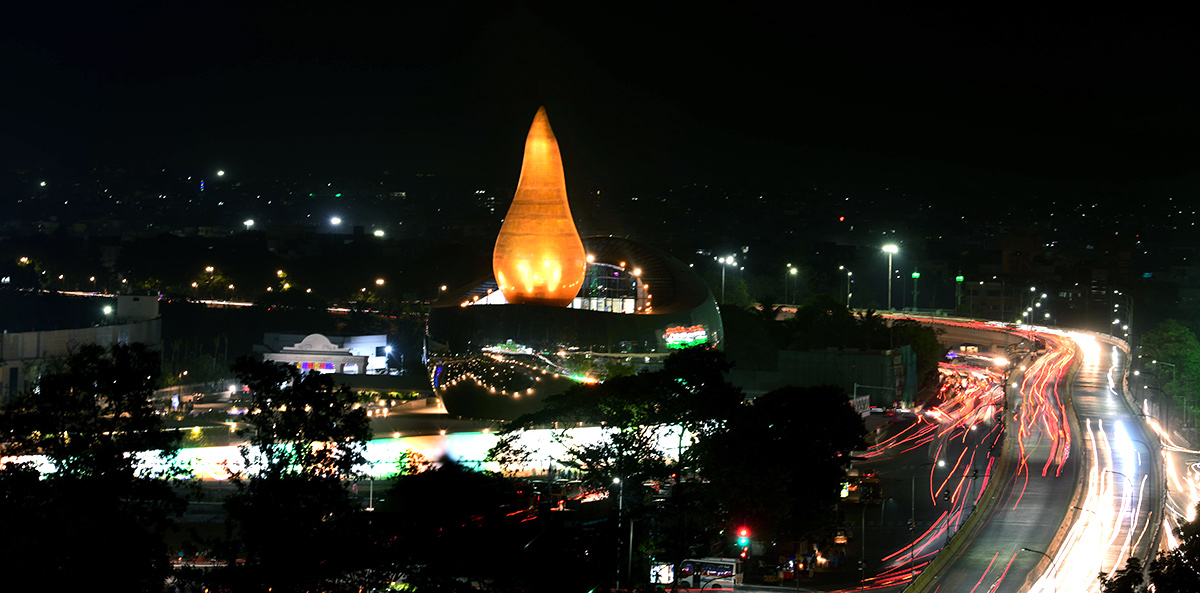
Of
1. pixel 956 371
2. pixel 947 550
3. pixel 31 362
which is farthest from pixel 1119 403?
pixel 31 362

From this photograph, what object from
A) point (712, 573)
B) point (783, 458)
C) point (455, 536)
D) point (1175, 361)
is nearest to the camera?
point (455, 536)

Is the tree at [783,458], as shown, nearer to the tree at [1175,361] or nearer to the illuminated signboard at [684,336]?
the illuminated signboard at [684,336]

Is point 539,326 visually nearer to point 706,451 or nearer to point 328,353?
point 706,451

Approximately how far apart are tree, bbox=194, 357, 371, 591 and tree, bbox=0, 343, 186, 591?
96cm

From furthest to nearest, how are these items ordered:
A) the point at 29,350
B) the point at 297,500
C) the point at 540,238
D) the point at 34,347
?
1. the point at 34,347
2. the point at 29,350
3. the point at 540,238
4. the point at 297,500

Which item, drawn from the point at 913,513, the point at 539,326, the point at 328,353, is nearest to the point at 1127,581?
the point at 913,513

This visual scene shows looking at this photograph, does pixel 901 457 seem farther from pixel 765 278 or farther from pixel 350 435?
pixel 765 278

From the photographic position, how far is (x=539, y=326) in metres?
37.9

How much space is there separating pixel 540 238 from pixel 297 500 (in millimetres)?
25032

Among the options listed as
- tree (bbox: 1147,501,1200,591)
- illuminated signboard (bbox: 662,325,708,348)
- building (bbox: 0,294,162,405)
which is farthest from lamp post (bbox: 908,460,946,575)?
building (bbox: 0,294,162,405)

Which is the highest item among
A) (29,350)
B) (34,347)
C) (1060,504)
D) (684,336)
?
(684,336)

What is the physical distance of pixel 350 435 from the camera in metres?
16.0

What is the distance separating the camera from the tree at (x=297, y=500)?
14406 mm

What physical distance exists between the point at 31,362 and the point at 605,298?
23153 millimetres
